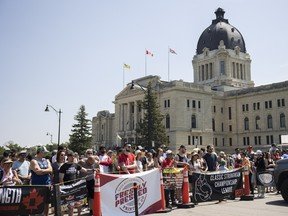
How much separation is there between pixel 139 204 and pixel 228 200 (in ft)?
18.2

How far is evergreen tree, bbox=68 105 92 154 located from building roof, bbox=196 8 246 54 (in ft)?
125

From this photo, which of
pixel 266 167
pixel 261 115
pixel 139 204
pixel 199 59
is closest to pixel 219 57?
pixel 199 59

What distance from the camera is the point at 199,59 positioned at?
99250 mm

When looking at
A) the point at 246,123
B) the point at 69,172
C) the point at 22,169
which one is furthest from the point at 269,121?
the point at 69,172

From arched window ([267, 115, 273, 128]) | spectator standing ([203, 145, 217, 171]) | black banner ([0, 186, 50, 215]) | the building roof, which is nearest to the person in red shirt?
black banner ([0, 186, 50, 215])

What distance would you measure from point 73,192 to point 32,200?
1.39 metres

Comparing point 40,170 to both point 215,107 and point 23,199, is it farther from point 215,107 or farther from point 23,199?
point 215,107

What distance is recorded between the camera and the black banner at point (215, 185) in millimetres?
13836

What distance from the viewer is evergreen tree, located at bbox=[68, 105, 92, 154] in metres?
76.1

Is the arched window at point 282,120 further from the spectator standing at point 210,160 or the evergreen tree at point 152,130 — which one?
the spectator standing at point 210,160

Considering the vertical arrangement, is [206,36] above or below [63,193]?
above

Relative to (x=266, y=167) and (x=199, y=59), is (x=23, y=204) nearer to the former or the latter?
(x=266, y=167)

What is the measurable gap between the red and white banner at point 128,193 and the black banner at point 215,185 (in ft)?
7.66

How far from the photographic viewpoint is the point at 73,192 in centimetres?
1029
